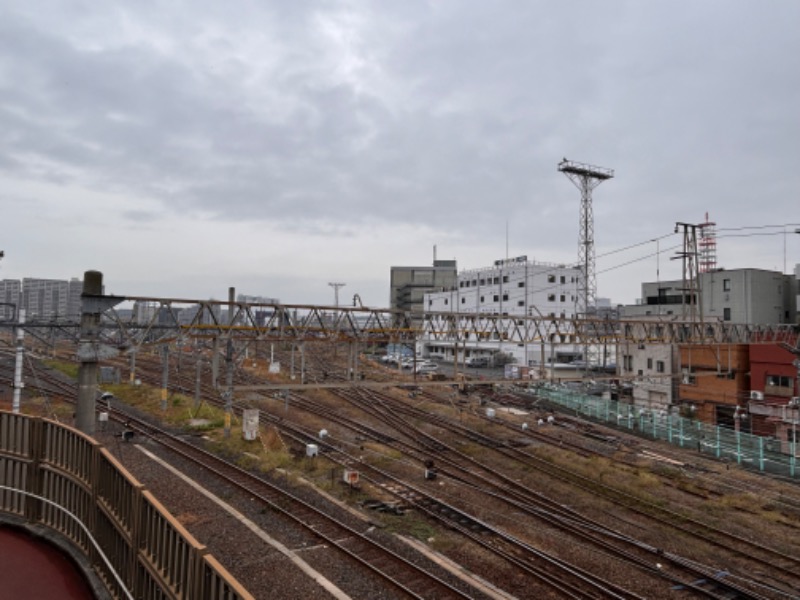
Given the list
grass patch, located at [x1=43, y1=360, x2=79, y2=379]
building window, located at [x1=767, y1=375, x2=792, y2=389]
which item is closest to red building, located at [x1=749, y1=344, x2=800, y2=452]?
building window, located at [x1=767, y1=375, x2=792, y2=389]

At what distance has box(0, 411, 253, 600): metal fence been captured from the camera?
3.39 m

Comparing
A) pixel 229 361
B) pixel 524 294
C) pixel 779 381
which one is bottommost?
pixel 779 381

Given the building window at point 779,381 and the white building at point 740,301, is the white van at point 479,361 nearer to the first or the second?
the white building at point 740,301

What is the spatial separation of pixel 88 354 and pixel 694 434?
2313cm

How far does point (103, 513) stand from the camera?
450cm

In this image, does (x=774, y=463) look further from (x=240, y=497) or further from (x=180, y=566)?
(x=180, y=566)

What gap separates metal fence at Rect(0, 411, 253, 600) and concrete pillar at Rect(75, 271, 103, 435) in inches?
203

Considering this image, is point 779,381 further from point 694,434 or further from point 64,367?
point 64,367

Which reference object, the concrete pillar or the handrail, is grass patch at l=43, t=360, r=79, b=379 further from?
the handrail

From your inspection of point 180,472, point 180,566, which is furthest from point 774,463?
point 180,566

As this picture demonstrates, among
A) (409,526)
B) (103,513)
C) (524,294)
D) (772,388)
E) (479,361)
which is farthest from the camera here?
(524,294)

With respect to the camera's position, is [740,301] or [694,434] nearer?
[694,434]

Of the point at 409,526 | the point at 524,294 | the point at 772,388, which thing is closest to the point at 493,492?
the point at 409,526

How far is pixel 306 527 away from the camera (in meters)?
10.2
